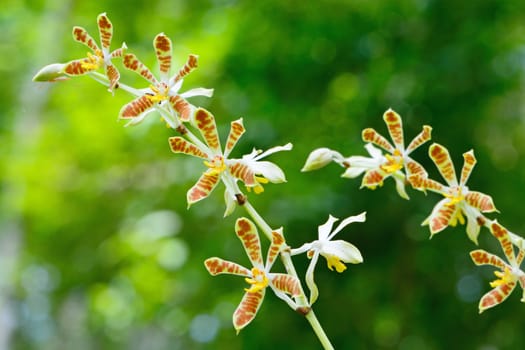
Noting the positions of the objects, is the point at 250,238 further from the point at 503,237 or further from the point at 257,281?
the point at 503,237

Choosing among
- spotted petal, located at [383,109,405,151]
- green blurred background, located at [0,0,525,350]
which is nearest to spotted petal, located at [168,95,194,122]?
spotted petal, located at [383,109,405,151]

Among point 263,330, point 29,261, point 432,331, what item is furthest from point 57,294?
point 432,331

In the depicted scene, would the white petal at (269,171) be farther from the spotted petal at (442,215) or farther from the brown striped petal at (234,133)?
the spotted petal at (442,215)

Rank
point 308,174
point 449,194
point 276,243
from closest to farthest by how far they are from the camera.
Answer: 1. point 276,243
2. point 449,194
3. point 308,174

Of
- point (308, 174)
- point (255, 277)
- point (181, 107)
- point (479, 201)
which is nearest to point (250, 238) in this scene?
point (255, 277)

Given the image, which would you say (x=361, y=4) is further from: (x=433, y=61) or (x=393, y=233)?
(x=393, y=233)

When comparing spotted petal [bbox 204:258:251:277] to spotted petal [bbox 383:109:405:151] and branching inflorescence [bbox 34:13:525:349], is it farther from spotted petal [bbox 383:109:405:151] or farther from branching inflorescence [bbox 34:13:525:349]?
spotted petal [bbox 383:109:405:151]
